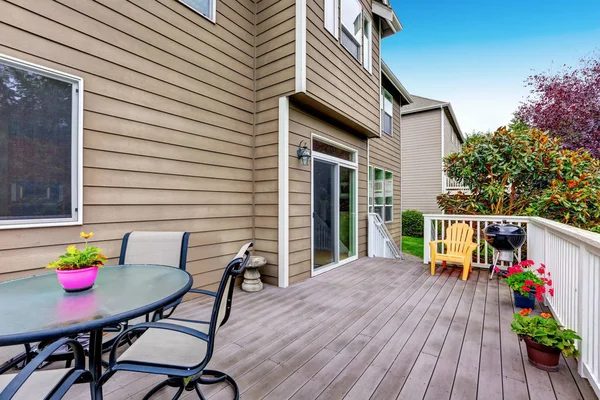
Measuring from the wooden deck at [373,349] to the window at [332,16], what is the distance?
4193 millimetres

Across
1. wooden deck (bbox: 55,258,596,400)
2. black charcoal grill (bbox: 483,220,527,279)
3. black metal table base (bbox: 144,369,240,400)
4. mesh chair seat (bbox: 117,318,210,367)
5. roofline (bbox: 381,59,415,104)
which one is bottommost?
wooden deck (bbox: 55,258,596,400)

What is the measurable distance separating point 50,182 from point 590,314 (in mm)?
4225

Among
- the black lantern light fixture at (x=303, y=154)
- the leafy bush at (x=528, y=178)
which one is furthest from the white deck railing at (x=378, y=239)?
the black lantern light fixture at (x=303, y=154)

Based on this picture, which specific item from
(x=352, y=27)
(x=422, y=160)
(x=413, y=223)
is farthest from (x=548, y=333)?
(x=422, y=160)

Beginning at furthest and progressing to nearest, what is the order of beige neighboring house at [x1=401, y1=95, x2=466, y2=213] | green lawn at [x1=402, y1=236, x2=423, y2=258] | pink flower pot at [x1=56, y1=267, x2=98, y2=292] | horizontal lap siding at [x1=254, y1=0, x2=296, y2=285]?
beige neighboring house at [x1=401, y1=95, x2=466, y2=213] < green lawn at [x1=402, y1=236, x2=423, y2=258] < horizontal lap siding at [x1=254, y1=0, x2=296, y2=285] < pink flower pot at [x1=56, y1=267, x2=98, y2=292]

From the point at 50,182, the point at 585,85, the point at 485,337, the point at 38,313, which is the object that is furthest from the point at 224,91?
the point at 585,85

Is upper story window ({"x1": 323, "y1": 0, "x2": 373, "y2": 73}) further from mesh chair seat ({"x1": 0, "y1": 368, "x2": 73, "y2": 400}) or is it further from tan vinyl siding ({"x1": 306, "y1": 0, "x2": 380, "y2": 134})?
mesh chair seat ({"x1": 0, "y1": 368, "x2": 73, "y2": 400})

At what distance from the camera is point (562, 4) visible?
376 inches

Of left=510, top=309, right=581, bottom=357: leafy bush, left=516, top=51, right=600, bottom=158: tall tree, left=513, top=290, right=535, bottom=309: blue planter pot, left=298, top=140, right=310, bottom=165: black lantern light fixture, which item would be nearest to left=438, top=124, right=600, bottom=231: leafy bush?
left=513, top=290, right=535, bottom=309: blue planter pot

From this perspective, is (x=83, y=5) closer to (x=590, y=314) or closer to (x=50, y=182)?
(x=50, y=182)

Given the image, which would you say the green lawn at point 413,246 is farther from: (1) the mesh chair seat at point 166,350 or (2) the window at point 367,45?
(1) the mesh chair seat at point 166,350

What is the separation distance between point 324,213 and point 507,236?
2828 mm

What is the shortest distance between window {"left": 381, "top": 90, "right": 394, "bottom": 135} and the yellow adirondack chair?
4.24m

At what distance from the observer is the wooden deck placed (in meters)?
1.82
